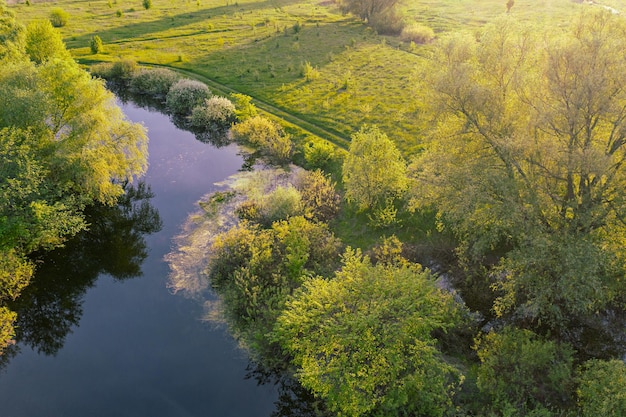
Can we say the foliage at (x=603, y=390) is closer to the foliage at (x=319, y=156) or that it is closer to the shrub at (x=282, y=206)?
the shrub at (x=282, y=206)

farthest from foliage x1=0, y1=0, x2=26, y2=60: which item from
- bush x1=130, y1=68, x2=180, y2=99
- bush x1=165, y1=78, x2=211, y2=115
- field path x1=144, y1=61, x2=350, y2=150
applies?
field path x1=144, y1=61, x2=350, y2=150

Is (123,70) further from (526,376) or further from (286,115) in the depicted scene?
(526,376)

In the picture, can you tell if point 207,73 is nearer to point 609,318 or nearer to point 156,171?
point 156,171

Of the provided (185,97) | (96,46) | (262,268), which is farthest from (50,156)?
(96,46)

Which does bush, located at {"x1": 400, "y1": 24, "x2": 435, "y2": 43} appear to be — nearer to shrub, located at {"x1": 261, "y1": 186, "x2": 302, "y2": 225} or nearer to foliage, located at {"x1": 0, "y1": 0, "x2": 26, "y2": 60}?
shrub, located at {"x1": 261, "y1": 186, "x2": 302, "y2": 225}

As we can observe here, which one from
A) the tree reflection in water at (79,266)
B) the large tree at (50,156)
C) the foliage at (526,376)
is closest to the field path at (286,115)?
the large tree at (50,156)

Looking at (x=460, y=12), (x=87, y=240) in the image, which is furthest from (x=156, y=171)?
(x=460, y=12)
